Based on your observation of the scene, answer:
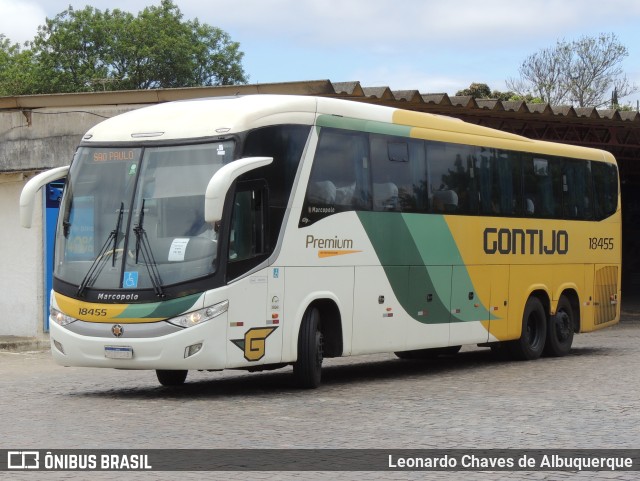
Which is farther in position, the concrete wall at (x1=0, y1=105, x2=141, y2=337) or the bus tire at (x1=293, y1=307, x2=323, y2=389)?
the concrete wall at (x1=0, y1=105, x2=141, y2=337)

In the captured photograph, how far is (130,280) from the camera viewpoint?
13.4m

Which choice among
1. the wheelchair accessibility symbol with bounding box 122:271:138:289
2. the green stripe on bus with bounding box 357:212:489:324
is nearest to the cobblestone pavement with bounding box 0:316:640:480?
Result: the green stripe on bus with bounding box 357:212:489:324

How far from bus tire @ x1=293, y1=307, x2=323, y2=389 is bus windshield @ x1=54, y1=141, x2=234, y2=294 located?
1.69 metres

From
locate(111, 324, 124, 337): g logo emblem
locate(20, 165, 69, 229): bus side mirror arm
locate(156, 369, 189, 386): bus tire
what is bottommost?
locate(156, 369, 189, 386): bus tire

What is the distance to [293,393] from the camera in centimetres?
1421

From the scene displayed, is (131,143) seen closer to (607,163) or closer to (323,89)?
(323,89)

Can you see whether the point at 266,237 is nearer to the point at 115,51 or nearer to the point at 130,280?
the point at 130,280

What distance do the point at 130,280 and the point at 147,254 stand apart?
0.33 meters

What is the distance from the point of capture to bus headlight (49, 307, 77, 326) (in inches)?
539

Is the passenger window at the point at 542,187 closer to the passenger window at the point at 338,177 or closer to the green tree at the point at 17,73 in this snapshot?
the passenger window at the point at 338,177

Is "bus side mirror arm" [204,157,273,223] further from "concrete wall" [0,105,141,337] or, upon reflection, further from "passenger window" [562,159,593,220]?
"concrete wall" [0,105,141,337]

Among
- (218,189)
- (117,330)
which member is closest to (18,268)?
(117,330)

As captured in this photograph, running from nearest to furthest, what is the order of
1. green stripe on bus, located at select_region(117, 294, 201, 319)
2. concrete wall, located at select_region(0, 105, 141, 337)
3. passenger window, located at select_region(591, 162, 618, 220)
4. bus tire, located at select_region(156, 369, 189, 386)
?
green stripe on bus, located at select_region(117, 294, 201, 319)
bus tire, located at select_region(156, 369, 189, 386)
passenger window, located at select_region(591, 162, 618, 220)
concrete wall, located at select_region(0, 105, 141, 337)

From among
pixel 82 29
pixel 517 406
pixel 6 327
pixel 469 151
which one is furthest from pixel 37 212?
pixel 82 29
